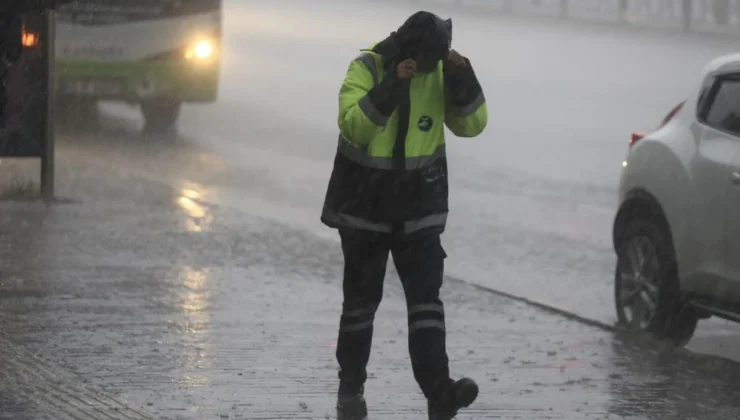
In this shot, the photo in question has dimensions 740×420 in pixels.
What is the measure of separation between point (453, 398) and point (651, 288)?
311 cm

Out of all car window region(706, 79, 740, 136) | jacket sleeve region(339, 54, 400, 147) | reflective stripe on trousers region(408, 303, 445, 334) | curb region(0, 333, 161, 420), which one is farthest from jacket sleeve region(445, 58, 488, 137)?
car window region(706, 79, 740, 136)

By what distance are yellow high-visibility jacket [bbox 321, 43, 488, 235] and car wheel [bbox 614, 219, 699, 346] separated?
2.76 meters

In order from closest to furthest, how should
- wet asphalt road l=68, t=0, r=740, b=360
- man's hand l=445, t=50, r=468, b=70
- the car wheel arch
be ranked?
man's hand l=445, t=50, r=468, b=70
the car wheel arch
wet asphalt road l=68, t=0, r=740, b=360

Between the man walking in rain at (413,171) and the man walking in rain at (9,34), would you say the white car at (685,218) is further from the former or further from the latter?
the man walking in rain at (9,34)

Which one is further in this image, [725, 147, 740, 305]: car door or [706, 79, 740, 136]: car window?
[706, 79, 740, 136]: car window

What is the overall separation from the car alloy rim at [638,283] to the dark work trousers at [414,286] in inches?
110

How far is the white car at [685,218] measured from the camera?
8.16 meters

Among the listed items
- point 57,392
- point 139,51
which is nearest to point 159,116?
point 139,51

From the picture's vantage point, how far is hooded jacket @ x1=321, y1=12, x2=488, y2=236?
6117 mm

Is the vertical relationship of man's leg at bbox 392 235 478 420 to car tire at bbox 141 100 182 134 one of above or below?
above

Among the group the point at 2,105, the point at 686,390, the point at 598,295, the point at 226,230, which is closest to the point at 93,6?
the point at 226,230

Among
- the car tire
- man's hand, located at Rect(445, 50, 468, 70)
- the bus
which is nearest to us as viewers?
man's hand, located at Rect(445, 50, 468, 70)

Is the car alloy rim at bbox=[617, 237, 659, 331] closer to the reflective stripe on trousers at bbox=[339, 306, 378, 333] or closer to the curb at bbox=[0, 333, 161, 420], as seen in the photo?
the reflective stripe on trousers at bbox=[339, 306, 378, 333]

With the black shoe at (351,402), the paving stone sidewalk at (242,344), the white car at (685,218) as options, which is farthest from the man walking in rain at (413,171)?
the white car at (685,218)
